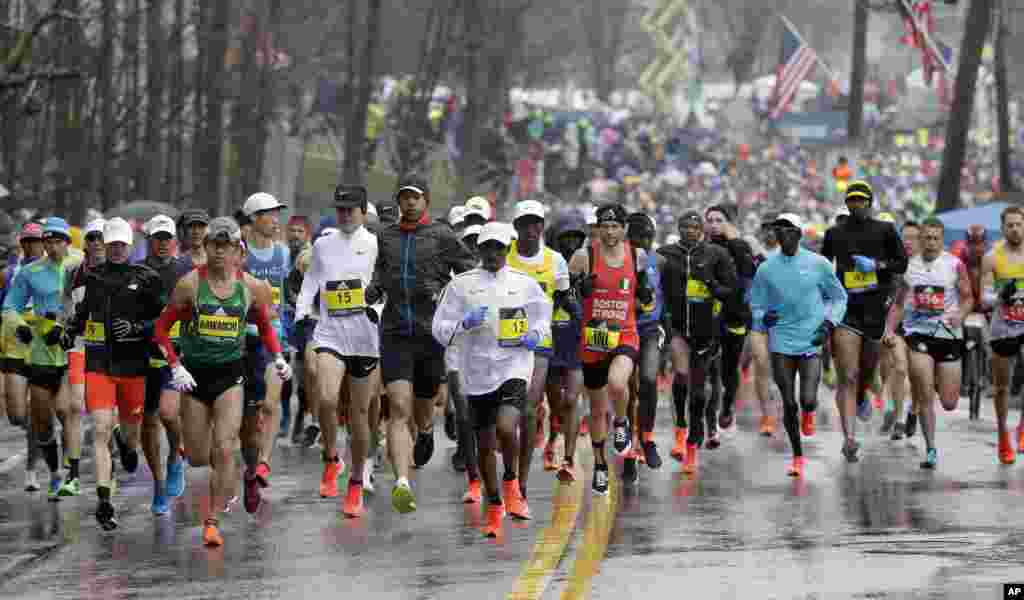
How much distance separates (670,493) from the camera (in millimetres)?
16844

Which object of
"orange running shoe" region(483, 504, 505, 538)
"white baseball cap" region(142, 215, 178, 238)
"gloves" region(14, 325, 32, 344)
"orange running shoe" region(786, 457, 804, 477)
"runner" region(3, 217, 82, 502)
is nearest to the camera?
"orange running shoe" region(483, 504, 505, 538)

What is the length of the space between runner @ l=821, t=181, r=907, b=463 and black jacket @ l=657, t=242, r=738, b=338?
95cm

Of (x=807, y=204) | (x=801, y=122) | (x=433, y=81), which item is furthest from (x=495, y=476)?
(x=801, y=122)

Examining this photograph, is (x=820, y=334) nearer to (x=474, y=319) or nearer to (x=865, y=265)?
(x=865, y=265)

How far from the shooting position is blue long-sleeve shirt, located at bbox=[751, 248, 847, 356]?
61.1 feet

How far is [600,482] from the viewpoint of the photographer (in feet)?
53.9

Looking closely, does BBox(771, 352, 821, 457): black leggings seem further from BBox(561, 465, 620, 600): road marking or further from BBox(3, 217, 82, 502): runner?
BBox(3, 217, 82, 502): runner

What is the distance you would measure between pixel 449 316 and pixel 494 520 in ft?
4.20

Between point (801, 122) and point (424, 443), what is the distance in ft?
222

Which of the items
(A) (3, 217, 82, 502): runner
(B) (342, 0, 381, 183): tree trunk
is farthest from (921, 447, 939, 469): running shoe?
(B) (342, 0, 381, 183): tree trunk

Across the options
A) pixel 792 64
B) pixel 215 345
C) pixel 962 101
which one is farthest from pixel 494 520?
pixel 792 64

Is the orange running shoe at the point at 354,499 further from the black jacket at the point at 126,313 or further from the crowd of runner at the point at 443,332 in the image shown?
the black jacket at the point at 126,313

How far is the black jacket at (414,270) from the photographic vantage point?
1564 cm

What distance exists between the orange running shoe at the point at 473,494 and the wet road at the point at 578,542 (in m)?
0.12
